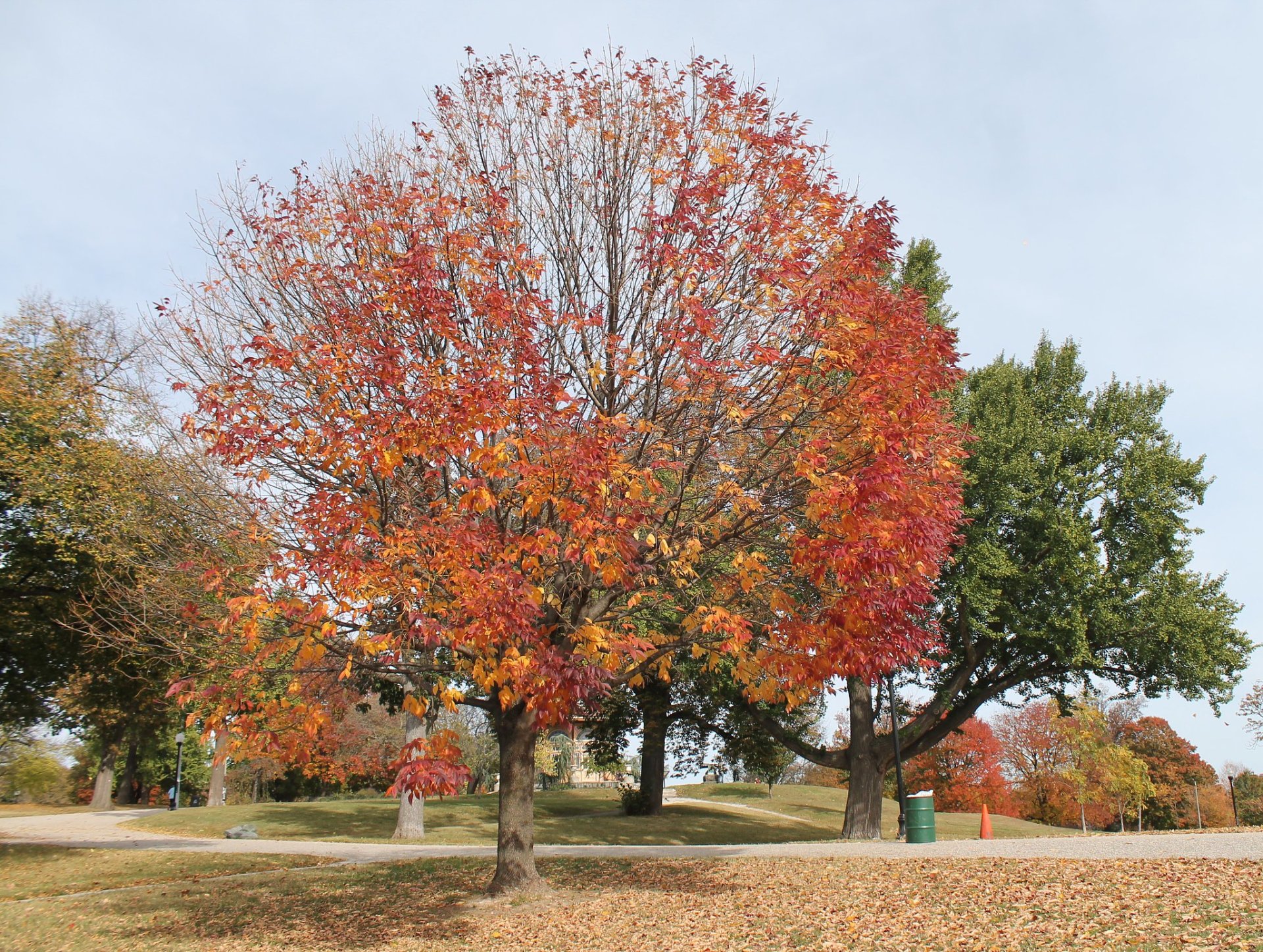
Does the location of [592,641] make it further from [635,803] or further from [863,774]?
[635,803]

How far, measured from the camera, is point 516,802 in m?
11.0

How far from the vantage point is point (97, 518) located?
14.6 m

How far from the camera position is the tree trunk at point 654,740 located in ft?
81.3

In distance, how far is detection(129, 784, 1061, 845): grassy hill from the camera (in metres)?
23.5

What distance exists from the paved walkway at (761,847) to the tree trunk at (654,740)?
19.4 ft

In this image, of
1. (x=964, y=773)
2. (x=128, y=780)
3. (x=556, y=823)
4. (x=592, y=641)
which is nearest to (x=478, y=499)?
(x=592, y=641)

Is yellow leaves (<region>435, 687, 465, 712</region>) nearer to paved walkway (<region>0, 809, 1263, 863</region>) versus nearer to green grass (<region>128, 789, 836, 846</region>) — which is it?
paved walkway (<region>0, 809, 1263, 863</region>)

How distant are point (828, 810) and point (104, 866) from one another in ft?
97.9

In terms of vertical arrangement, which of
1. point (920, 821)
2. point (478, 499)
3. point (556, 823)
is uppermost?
point (478, 499)

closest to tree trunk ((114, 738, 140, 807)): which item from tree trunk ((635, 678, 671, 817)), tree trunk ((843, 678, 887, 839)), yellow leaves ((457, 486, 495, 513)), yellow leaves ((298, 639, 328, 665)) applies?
tree trunk ((635, 678, 671, 817))

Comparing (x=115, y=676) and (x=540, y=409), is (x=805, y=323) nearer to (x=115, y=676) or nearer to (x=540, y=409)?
(x=540, y=409)

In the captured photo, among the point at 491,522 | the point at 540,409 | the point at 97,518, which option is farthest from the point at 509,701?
the point at 97,518

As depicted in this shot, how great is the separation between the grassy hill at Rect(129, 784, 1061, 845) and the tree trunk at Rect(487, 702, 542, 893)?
447 inches

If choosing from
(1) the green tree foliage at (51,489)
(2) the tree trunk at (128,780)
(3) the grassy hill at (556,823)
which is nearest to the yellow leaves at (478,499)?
(1) the green tree foliage at (51,489)
